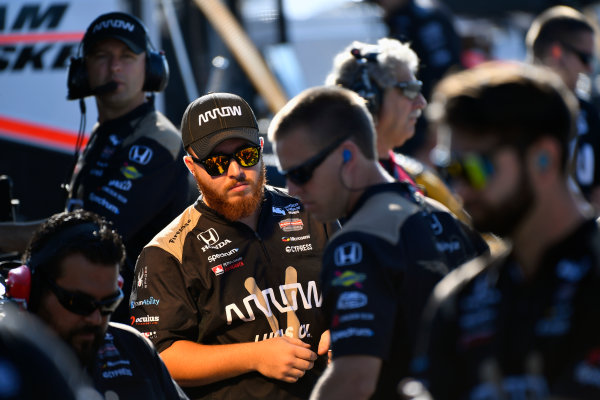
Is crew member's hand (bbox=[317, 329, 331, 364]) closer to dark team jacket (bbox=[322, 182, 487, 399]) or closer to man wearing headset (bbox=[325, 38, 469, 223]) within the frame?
Answer: dark team jacket (bbox=[322, 182, 487, 399])

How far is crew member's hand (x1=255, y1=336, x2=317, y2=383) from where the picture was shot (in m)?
3.72

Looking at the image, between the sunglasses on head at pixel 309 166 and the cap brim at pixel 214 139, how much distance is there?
977 mm

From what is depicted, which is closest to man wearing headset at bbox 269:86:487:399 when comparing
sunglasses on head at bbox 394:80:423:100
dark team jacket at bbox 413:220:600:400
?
dark team jacket at bbox 413:220:600:400

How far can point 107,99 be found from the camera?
4934 mm

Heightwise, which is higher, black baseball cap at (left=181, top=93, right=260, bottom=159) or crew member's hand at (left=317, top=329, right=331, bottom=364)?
→ black baseball cap at (left=181, top=93, right=260, bottom=159)

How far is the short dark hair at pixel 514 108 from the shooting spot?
2.25m

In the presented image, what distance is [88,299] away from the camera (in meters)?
3.20

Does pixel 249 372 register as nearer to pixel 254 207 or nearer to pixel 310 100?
pixel 254 207

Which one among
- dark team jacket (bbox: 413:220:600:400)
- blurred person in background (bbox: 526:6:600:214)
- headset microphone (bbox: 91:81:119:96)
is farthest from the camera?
blurred person in background (bbox: 526:6:600:214)

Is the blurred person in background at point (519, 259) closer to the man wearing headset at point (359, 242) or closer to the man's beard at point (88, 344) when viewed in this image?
the man wearing headset at point (359, 242)

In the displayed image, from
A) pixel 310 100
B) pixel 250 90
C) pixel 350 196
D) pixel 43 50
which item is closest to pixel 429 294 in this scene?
pixel 350 196

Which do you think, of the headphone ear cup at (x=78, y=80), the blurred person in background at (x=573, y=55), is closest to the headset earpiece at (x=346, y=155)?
the headphone ear cup at (x=78, y=80)

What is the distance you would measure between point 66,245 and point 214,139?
3.36 feet

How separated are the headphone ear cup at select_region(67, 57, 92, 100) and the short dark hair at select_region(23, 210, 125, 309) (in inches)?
67.0
